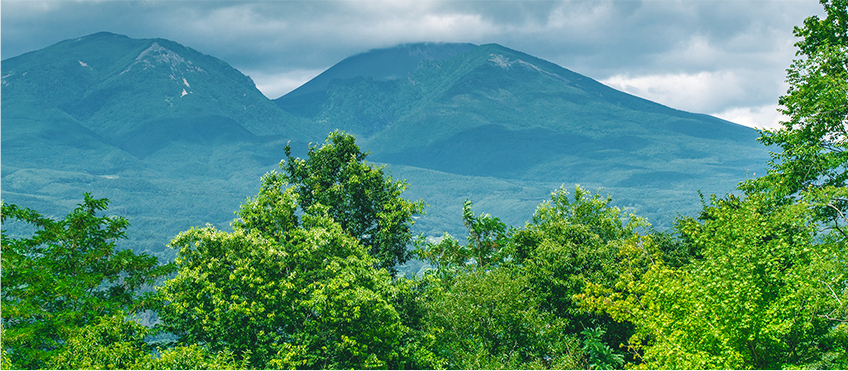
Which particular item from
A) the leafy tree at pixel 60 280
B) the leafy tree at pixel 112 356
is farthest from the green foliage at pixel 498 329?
the leafy tree at pixel 60 280

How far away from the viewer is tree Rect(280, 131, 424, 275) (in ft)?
121

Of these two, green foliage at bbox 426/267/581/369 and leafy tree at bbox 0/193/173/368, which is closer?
leafy tree at bbox 0/193/173/368

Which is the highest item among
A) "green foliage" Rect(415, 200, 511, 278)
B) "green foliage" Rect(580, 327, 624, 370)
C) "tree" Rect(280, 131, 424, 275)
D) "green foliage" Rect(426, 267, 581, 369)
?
"tree" Rect(280, 131, 424, 275)

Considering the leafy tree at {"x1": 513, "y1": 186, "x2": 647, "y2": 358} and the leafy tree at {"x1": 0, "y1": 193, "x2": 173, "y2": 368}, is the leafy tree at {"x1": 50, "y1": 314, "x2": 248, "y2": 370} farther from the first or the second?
the leafy tree at {"x1": 513, "y1": 186, "x2": 647, "y2": 358}

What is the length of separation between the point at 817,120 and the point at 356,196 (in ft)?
80.5

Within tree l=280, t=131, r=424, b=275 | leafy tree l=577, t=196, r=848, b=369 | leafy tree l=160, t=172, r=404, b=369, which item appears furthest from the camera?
tree l=280, t=131, r=424, b=275

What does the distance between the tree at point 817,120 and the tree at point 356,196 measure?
65.5ft

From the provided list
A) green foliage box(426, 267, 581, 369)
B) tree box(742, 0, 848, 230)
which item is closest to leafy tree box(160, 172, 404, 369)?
green foliage box(426, 267, 581, 369)

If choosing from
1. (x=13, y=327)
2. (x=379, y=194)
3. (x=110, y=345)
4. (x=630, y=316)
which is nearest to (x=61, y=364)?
(x=110, y=345)

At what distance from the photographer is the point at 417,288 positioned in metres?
38.6

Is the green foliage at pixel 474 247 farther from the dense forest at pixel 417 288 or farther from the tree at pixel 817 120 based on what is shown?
the tree at pixel 817 120

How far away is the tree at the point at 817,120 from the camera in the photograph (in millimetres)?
23359

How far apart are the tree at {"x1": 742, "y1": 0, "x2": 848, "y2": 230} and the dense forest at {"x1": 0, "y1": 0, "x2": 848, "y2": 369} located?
97 millimetres

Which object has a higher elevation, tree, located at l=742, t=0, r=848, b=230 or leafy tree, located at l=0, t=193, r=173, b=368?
tree, located at l=742, t=0, r=848, b=230
